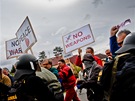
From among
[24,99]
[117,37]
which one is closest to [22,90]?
[24,99]

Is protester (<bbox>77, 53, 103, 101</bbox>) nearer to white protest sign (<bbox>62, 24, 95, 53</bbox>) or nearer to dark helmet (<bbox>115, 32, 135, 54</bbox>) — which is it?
dark helmet (<bbox>115, 32, 135, 54</bbox>)

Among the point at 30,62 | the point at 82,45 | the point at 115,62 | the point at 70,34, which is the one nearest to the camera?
the point at 115,62

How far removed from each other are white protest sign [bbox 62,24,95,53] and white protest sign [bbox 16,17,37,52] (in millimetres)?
2383

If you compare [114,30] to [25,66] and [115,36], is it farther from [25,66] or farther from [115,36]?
[25,66]

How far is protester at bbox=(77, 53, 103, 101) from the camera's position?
359 centimetres

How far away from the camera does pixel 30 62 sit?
289 centimetres

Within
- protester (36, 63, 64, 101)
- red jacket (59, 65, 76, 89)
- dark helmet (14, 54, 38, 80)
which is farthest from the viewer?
red jacket (59, 65, 76, 89)

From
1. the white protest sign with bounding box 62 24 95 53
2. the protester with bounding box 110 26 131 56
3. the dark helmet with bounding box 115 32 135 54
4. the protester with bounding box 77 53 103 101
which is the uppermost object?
the white protest sign with bounding box 62 24 95 53

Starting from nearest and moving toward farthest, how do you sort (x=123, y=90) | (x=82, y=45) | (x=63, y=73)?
(x=123, y=90) < (x=63, y=73) < (x=82, y=45)

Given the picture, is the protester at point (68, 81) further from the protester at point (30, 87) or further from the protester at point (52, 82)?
the protester at point (30, 87)

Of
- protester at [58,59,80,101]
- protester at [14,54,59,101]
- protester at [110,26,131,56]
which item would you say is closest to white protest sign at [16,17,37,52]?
protester at [58,59,80,101]

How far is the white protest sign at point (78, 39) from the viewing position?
29.6ft

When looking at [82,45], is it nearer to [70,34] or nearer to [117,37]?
[70,34]

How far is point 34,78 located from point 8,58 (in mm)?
6892
